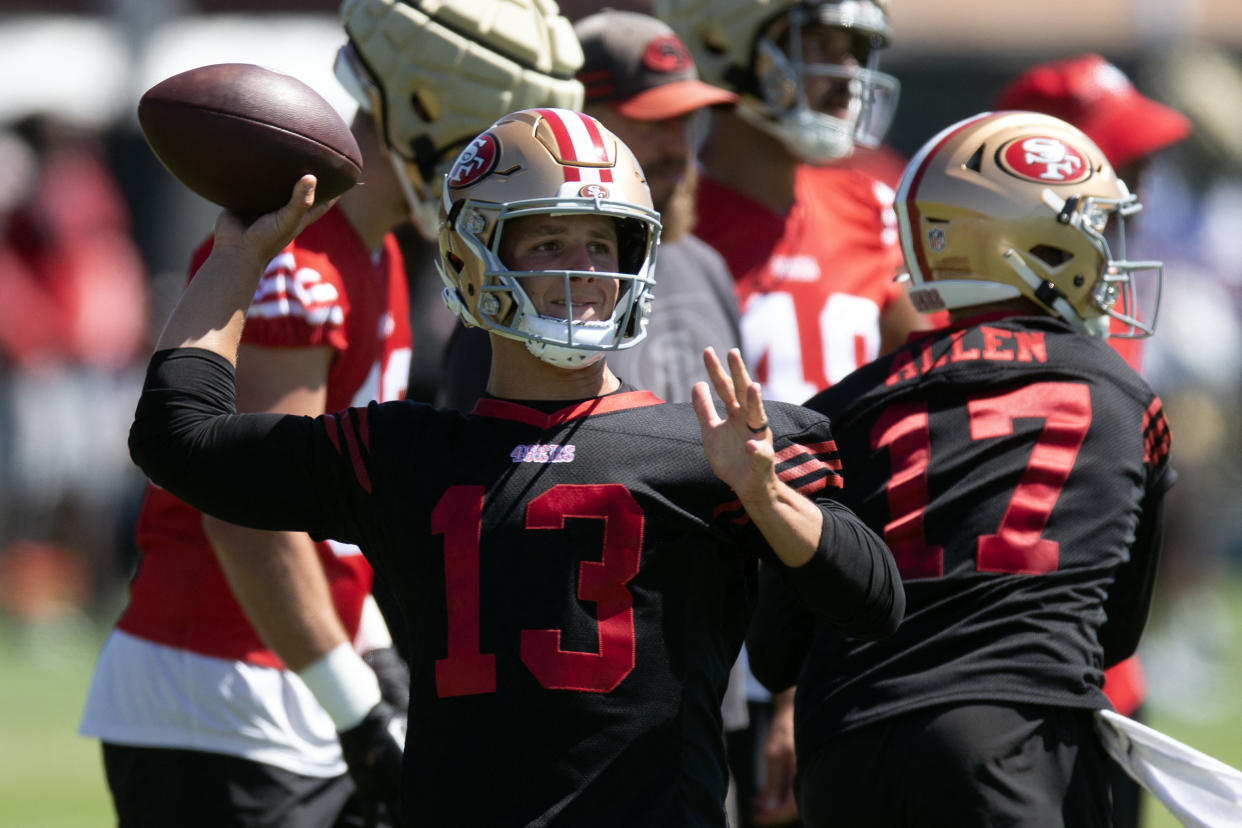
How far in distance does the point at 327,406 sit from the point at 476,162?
92cm

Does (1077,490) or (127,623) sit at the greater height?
(1077,490)

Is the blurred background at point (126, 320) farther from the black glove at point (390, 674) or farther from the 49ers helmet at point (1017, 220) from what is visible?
the 49ers helmet at point (1017, 220)

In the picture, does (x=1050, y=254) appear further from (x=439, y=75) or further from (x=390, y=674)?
(x=390, y=674)

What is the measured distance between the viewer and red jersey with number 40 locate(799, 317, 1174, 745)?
338 centimetres

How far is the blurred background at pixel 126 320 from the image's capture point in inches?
375

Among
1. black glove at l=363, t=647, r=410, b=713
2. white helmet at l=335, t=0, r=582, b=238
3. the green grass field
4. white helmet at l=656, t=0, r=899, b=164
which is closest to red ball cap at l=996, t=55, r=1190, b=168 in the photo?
white helmet at l=656, t=0, r=899, b=164

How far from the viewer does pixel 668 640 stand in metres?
2.86

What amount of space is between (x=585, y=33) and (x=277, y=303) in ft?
4.59

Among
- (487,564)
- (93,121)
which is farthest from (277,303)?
(93,121)

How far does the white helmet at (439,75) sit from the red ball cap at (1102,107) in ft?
6.12

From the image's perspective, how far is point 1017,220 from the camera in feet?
12.3

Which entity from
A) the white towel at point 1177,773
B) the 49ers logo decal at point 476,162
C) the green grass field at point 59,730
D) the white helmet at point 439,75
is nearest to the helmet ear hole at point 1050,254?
the white towel at point 1177,773

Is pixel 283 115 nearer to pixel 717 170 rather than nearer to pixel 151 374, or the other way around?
pixel 151 374

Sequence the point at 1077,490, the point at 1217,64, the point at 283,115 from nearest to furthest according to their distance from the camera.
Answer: the point at 283,115, the point at 1077,490, the point at 1217,64
